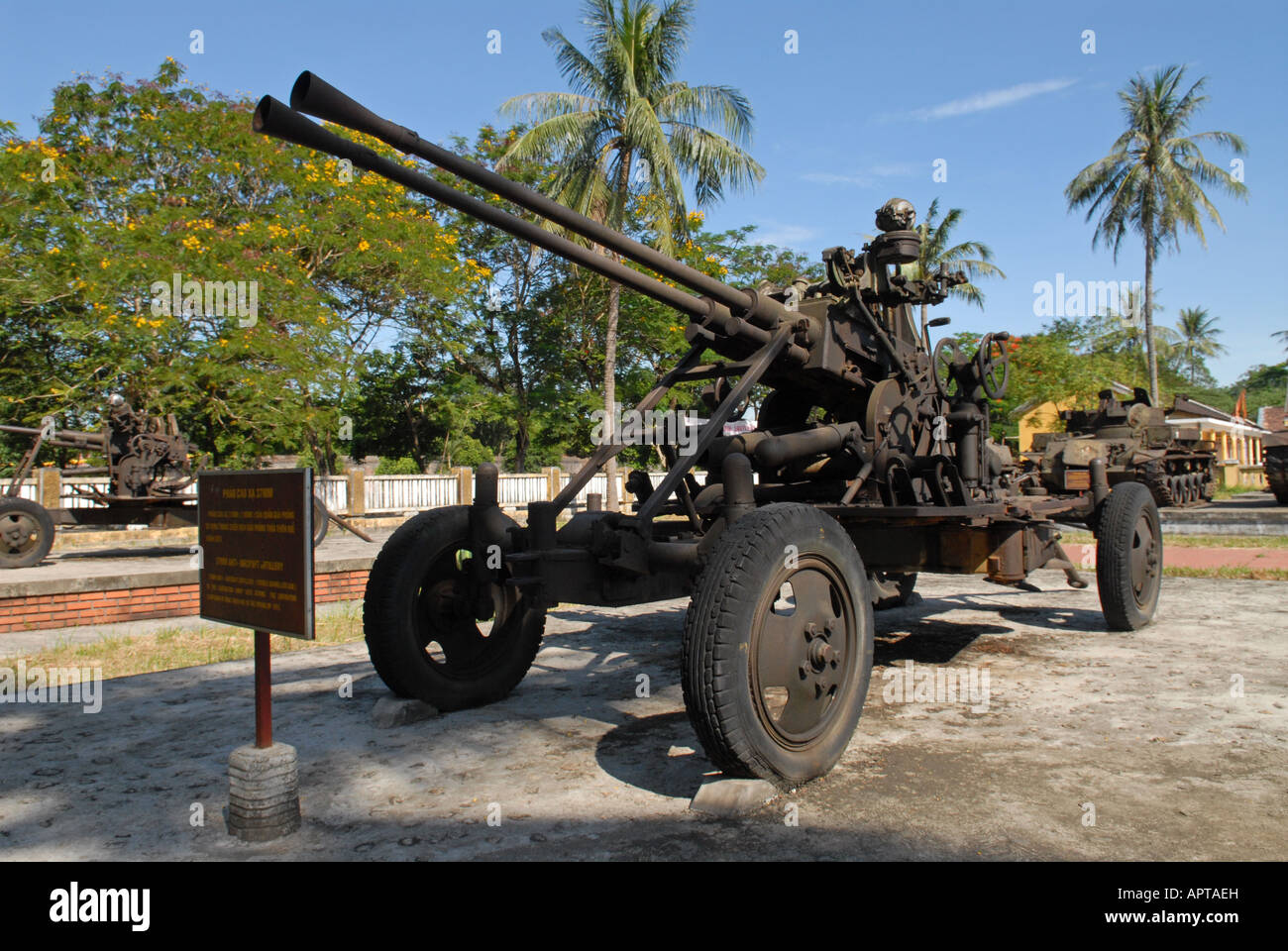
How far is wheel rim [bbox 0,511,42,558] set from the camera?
12.3 metres

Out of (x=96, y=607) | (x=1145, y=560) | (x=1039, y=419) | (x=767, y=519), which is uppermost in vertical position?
(x=1039, y=419)

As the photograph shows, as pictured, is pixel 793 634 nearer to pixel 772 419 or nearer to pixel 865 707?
pixel 865 707

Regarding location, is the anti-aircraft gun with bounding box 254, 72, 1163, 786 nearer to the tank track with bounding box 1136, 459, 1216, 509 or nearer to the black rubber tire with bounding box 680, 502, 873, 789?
the black rubber tire with bounding box 680, 502, 873, 789

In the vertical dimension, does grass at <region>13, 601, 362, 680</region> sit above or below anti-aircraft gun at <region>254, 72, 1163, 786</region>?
below

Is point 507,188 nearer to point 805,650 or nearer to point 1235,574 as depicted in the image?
point 805,650

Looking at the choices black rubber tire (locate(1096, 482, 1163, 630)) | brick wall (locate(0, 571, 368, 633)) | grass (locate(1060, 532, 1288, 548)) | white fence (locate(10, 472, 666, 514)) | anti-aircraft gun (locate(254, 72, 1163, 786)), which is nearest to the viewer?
anti-aircraft gun (locate(254, 72, 1163, 786))

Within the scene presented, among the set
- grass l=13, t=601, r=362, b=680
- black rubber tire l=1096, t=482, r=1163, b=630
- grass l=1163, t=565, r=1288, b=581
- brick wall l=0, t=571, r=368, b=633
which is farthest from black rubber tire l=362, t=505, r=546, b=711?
grass l=1163, t=565, r=1288, b=581

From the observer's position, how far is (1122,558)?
701 cm

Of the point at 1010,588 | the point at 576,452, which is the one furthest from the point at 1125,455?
the point at 576,452

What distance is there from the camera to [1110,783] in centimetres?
387

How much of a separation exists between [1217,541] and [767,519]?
14.4 m

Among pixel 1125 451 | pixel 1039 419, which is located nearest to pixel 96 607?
pixel 1125 451

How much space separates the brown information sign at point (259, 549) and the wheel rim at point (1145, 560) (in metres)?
6.35

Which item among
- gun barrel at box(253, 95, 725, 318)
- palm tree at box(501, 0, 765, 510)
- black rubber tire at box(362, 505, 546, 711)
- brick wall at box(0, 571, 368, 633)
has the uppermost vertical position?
palm tree at box(501, 0, 765, 510)
